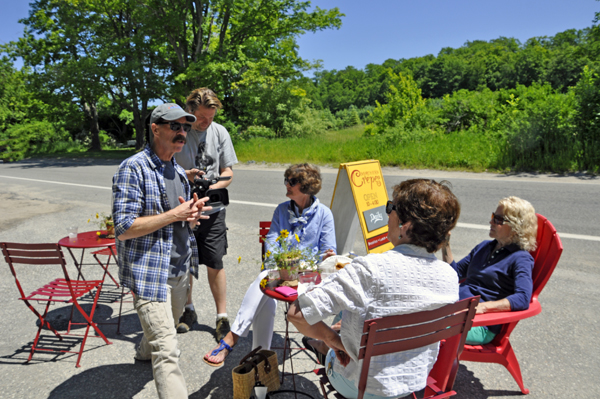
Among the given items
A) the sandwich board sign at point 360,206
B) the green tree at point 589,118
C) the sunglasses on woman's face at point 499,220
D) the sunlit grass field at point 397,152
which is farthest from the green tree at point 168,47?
the sunglasses on woman's face at point 499,220

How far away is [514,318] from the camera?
260cm

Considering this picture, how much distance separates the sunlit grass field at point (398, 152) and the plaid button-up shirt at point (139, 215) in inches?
461

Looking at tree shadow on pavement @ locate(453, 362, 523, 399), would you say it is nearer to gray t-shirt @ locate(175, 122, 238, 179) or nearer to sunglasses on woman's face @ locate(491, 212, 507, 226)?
sunglasses on woman's face @ locate(491, 212, 507, 226)

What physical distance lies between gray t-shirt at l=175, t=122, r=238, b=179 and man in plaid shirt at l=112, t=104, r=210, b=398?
Answer: 0.83 metres

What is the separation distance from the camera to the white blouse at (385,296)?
178 centimetres

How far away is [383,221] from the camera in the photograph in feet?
15.9

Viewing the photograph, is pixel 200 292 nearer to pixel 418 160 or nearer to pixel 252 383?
pixel 252 383

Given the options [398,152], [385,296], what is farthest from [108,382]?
[398,152]

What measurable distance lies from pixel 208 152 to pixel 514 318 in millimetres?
2758

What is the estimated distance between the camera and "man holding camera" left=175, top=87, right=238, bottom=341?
11.7 ft

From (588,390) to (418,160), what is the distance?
11.6 m

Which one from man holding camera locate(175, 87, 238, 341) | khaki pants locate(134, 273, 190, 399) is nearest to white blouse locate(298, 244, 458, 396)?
khaki pants locate(134, 273, 190, 399)

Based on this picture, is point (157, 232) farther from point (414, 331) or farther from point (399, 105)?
point (399, 105)

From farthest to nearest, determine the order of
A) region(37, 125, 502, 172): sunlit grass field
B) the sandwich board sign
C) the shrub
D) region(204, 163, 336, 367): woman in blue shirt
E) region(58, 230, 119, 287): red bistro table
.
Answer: the shrub
region(37, 125, 502, 172): sunlit grass field
the sandwich board sign
region(58, 230, 119, 287): red bistro table
region(204, 163, 336, 367): woman in blue shirt
